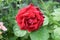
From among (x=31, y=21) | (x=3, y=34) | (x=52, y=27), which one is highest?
(x=31, y=21)

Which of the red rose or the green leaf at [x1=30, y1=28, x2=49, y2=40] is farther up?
the red rose

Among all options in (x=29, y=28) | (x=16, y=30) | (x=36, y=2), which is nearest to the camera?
(x=29, y=28)

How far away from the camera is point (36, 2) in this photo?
1.61m

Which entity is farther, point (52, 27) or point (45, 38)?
point (52, 27)

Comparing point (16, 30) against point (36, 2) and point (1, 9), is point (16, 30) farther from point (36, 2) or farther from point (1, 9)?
point (36, 2)

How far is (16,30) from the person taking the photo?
1.08 metres

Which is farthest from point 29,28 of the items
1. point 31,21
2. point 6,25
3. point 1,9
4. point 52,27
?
point 1,9

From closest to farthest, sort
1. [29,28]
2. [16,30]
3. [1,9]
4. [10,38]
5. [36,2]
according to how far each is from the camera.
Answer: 1. [29,28]
2. [16,30]
3. [10,38]
4. [1,9]
5. [36,2]

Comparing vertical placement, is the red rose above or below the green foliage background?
above

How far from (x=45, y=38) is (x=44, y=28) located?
5cm

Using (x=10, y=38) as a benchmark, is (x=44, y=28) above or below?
above

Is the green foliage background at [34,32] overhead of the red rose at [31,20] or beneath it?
beneath

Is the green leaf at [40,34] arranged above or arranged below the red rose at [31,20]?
below

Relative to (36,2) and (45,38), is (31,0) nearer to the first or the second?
(36,2)
